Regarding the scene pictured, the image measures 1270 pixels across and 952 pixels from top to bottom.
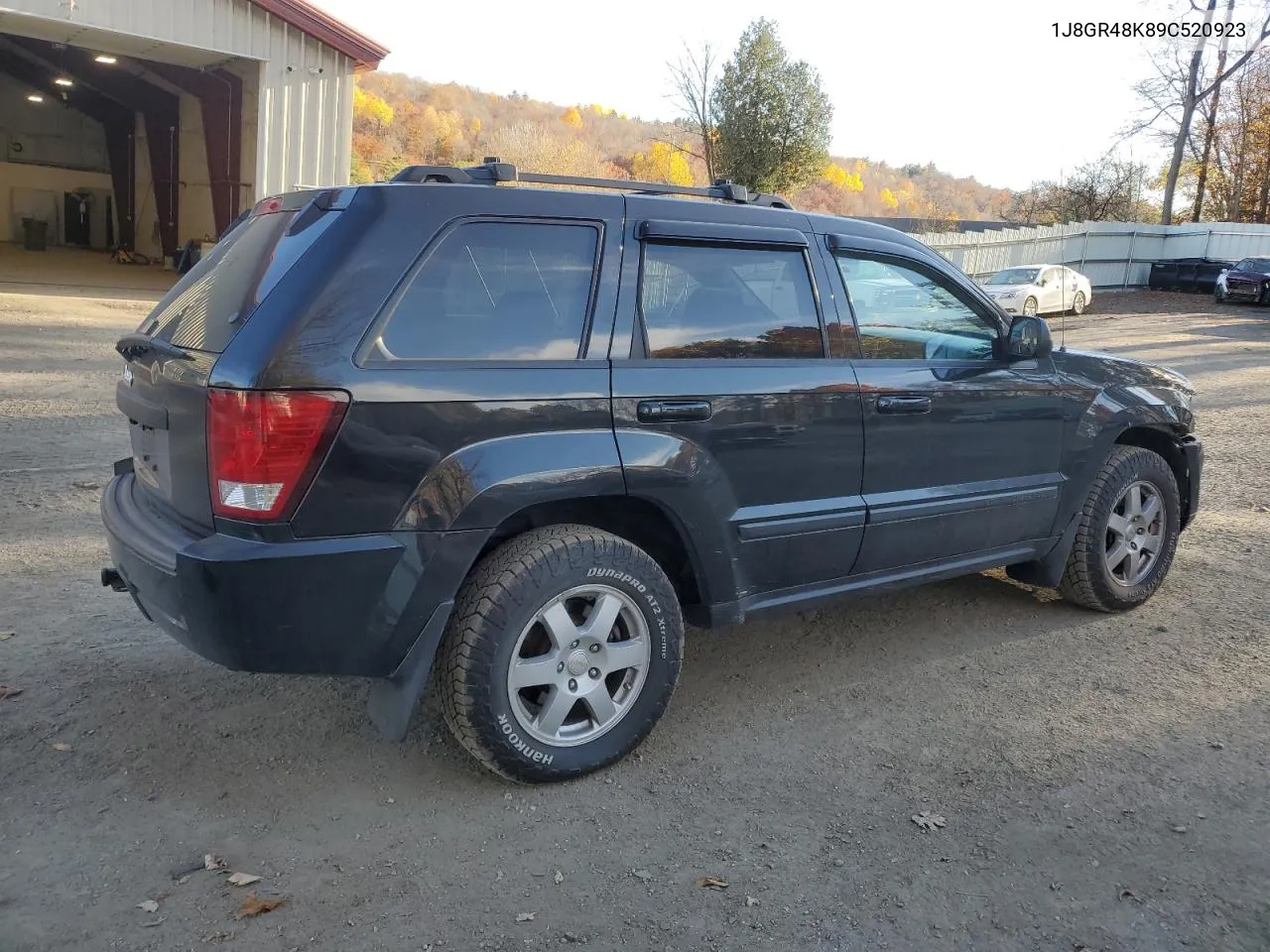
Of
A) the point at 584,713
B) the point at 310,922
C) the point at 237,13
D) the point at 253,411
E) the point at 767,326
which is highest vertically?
the point at 237,13

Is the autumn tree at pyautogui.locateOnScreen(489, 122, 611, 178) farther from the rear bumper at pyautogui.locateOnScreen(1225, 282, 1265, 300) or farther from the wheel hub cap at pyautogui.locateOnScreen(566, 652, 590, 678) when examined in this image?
the wheel hub cap at pyautogui.locateOnScreen(566, 652, 590, 678)

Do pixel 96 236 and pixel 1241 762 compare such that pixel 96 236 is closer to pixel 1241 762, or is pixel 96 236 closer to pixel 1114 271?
pixel 1114 271

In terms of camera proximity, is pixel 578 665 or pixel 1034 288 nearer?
pixel 578 665

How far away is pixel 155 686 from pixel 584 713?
1747mm

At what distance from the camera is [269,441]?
283 cm

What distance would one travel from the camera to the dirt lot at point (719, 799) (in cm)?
275

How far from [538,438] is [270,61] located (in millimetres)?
16055

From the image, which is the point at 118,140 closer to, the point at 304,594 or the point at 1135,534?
the point at 1135,534

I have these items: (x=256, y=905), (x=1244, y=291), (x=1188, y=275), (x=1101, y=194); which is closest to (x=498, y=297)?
(x=256, y=905)

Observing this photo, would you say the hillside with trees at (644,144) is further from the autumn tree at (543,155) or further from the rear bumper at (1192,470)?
the rear bumper at (1192,470)

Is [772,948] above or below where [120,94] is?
below

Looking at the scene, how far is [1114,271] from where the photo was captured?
31.6m

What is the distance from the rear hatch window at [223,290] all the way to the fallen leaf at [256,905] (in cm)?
154

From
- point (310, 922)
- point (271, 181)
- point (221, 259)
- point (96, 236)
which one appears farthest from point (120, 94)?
point (310, 922)
